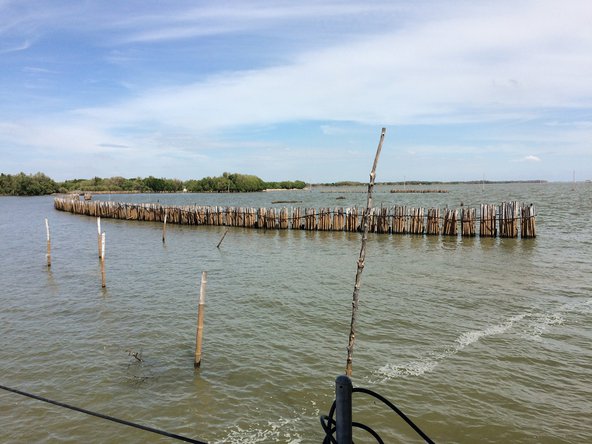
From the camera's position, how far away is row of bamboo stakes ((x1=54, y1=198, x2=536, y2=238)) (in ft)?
71.2

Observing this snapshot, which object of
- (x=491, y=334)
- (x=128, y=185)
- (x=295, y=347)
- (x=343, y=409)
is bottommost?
(x=295, y=347)

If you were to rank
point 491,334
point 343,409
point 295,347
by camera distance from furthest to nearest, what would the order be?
1. point 491,334
2. point 295,347
3. point 343,409

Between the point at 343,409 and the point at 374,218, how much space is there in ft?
76.2

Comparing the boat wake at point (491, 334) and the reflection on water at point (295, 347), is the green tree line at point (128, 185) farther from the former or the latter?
the boat wake at point (491, 334)

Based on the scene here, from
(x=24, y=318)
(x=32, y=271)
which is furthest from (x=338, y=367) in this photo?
(x=32, y=271)

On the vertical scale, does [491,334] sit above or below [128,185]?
below

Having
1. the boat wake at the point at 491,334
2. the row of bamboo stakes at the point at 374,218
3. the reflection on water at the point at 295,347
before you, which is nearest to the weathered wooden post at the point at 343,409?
the reflection on water at the point at 295,347

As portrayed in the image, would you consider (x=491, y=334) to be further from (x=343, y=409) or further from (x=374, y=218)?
(x=374, y=218)

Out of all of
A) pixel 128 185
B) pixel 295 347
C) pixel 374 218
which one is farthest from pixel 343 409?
pixel 128 185

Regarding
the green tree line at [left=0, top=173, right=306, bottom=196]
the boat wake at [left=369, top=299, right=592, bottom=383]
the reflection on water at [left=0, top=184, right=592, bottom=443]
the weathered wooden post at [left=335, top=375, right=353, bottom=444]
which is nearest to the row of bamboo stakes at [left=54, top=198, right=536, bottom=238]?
the reflection on water at [left=0, top=184, right=592, bottom=443]

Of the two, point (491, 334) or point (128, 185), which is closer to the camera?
point (491, 334)

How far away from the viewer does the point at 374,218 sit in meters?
24.9

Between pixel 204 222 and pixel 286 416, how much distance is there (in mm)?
26327

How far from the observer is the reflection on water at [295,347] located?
5.82 meters
